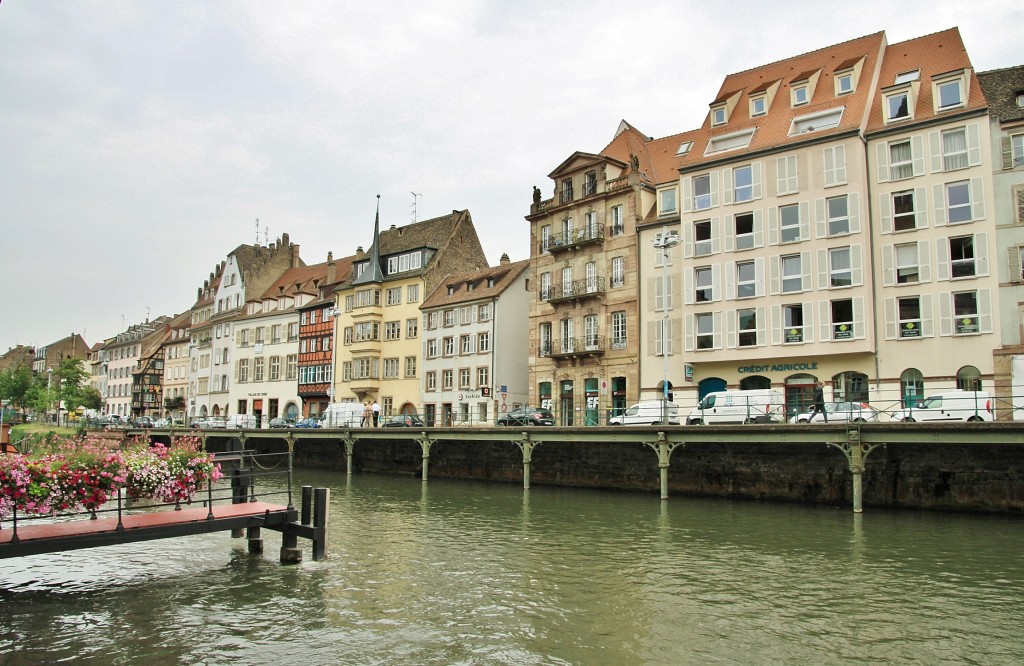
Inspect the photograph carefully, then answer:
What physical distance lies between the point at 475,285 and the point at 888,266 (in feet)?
95.5

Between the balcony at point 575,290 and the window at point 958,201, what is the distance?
59.8 feet

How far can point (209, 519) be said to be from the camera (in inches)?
559

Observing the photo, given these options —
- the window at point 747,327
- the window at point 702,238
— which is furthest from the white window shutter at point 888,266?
the window at point 702,238

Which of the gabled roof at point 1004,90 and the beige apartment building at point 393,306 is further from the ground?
the gabled roof at point 1004,90

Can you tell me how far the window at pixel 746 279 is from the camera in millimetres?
39938

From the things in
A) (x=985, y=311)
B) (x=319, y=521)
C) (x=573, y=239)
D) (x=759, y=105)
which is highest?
(x=759, y=105)

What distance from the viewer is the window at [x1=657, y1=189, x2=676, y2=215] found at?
1775 inches

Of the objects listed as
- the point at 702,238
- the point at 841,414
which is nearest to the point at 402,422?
the point at 702,238

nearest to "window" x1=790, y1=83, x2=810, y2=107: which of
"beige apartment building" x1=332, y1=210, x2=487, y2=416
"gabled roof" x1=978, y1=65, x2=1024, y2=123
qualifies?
"gabled roof" x1=978, y1=65, x2=1024, y2=123

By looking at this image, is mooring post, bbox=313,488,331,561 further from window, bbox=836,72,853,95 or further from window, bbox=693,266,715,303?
window, bbox=836,72,853,95

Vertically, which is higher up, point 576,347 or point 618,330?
point 618,330

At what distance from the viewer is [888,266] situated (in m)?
36.1

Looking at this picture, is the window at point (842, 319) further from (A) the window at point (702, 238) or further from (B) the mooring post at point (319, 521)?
(B) the mooring post at point (319, 521)

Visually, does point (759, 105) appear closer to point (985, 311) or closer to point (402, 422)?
point (985, 311)
